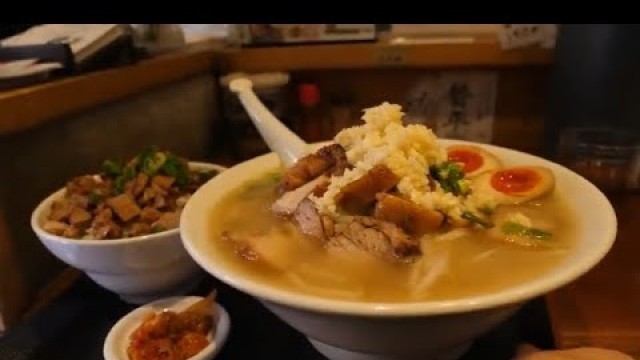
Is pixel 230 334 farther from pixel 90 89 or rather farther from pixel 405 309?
pixel 90 89

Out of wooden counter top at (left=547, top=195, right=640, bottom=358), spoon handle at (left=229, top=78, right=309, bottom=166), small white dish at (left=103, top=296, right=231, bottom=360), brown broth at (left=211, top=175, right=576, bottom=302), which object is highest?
spoon handle at (left=229, top=78, right=309, bottom=166)

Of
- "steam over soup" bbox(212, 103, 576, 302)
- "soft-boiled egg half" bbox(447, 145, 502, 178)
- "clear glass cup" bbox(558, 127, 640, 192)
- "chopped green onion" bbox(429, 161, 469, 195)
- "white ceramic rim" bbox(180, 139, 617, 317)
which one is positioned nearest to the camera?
"white ceramic rim" bbox(180, 139, 617, 317)

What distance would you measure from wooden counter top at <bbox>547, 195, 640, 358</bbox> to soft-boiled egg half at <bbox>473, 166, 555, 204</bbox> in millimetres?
180

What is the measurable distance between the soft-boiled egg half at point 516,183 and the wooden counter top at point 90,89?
2.53 ft

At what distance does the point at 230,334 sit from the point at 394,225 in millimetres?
306

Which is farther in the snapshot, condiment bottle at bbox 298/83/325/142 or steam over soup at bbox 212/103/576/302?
condiment bottle at bbox 298/83/325/142

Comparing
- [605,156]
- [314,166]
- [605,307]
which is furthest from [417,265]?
[605,156]

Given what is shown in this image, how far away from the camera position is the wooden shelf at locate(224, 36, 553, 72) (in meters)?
1.56

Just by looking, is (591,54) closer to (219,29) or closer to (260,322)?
(260,322)

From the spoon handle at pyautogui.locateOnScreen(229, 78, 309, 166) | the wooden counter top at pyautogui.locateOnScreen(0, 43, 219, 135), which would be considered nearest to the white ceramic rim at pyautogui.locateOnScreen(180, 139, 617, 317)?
the spoon handle at pyautogui.locateOnScreen(229, 78, 309, 166)

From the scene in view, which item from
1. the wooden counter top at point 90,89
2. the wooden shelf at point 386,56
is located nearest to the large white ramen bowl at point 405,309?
the wooden counter top at point 90,89

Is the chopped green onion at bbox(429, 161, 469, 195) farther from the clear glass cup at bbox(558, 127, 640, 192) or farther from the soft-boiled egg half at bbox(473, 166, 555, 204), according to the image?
the clear glass cup at bbox(558, 127, 640, 192)

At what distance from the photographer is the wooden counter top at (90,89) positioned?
0.97 meters
